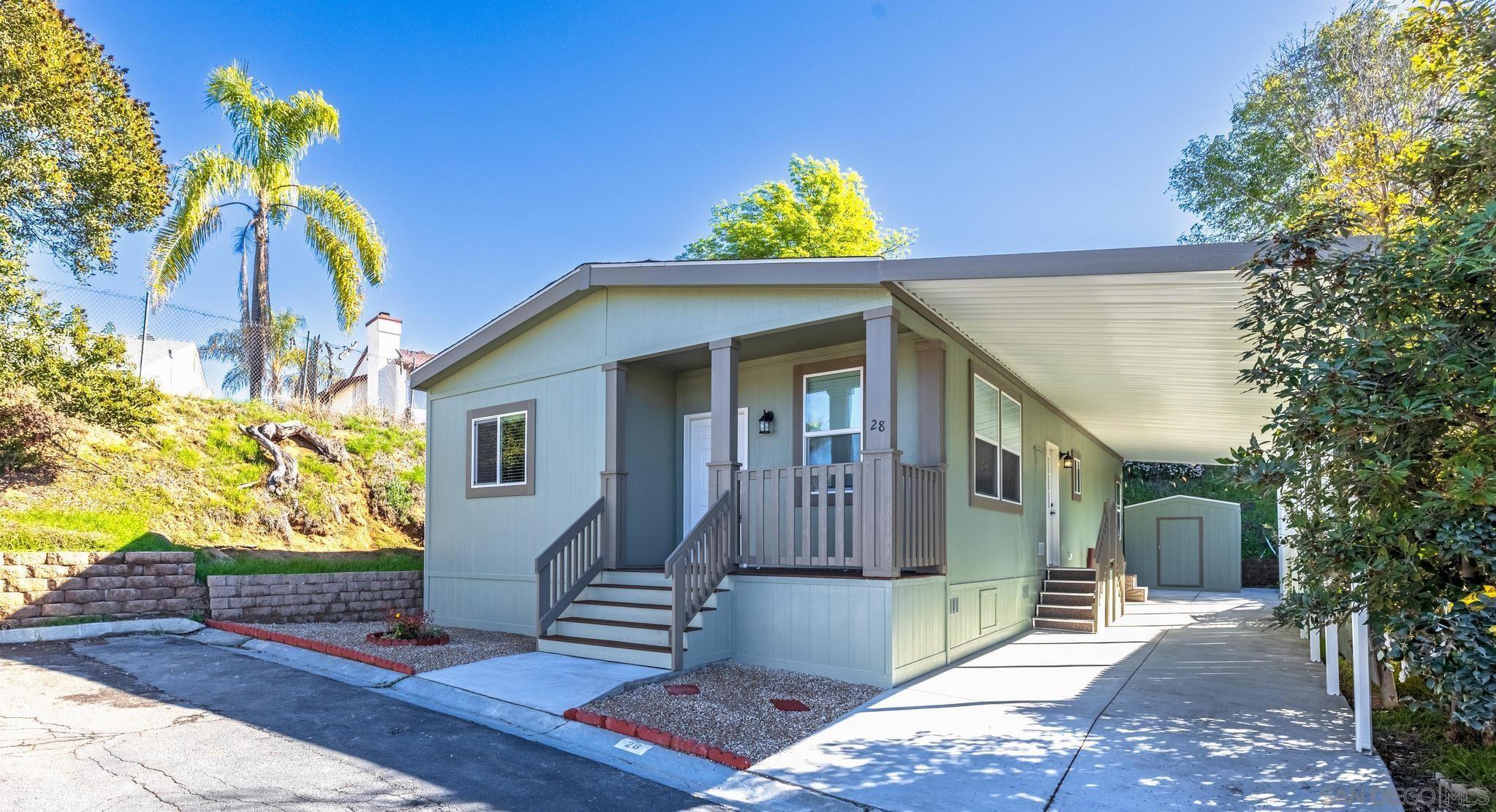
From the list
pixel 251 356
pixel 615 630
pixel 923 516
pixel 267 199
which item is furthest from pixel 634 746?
pixel 267 199

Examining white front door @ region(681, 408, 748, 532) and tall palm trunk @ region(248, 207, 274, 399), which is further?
tall palm trunk @ region(248, 207, 274, 399)

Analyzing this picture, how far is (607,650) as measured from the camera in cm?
754

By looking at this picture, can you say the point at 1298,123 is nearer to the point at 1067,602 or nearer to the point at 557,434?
the point at 1067,602

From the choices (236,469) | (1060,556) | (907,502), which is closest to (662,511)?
(907,502)

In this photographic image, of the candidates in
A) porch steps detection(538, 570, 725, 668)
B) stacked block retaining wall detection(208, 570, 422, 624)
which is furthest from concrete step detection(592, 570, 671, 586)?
stacked block retaining wall detection(208, 570, 422, 624)

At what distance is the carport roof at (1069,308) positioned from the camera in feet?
19.4

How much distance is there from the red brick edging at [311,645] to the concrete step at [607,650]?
1.29m

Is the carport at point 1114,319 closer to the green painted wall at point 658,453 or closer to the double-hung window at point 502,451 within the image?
the green painted wall at point 658,453

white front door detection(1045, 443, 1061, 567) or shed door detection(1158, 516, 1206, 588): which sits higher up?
white front door detection(1045, 443, 1061, 567)

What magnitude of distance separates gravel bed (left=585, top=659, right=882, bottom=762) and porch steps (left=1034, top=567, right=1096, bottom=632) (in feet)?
15.4

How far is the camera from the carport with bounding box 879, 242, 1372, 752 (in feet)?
18.5

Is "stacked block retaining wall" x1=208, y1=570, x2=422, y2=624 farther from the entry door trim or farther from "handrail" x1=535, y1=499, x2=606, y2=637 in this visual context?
the entry door trim

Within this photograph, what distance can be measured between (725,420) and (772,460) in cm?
117

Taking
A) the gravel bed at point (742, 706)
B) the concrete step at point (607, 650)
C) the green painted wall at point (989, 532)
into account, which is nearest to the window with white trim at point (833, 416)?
the green painted wall at point (989, 532)
